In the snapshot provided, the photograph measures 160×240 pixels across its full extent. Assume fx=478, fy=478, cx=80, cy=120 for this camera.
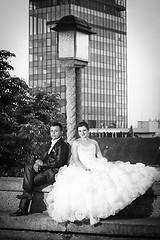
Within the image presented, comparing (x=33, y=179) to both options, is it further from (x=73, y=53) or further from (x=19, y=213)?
(x=73, y=53)

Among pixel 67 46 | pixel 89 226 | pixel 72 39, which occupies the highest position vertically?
pixel 72 39

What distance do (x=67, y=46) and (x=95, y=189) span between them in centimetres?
429

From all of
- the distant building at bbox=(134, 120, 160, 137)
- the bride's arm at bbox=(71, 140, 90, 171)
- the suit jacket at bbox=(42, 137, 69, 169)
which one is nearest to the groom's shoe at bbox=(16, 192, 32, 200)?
the suit jacket at bbox=(42, 137, 69, 169)

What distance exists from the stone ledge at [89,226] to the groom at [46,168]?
20cm

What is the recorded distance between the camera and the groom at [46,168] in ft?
24.0

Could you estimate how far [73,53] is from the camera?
398 inches

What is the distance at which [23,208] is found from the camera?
7395mm

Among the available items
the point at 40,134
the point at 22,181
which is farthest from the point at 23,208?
the point at 40,134

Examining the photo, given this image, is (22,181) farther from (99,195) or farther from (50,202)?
(99,195)

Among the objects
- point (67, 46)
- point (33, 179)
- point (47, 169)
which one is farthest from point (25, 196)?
point (67, 46)

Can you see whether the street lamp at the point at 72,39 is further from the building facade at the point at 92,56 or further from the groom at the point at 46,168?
the building facade at the point at 92,56

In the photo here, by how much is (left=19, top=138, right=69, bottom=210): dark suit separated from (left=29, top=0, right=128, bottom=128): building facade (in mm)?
114920

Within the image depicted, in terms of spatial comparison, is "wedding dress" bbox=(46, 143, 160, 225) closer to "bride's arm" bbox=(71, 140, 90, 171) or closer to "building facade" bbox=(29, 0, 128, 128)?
"bride's arm" bbox=(71, 140, 90, 171)

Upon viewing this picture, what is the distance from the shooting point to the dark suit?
→ 732cm
